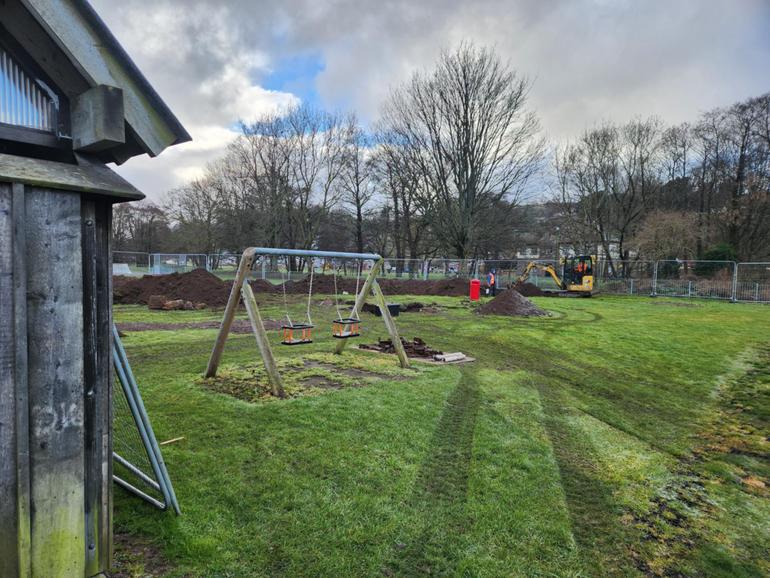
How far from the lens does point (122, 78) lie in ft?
6.93

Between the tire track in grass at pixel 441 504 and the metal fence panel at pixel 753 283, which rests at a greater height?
the metal fence panel at pixel 753 283

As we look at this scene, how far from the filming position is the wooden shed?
1.82 meters

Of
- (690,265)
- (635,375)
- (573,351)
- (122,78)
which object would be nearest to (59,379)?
(122,78)

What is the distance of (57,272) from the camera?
1946 mm

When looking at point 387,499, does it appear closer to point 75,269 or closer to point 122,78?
point 75,269

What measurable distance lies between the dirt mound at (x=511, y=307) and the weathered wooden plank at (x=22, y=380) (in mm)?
14736

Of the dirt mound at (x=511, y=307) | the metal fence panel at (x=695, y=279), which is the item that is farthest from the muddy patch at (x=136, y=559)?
the metal fence panel at (x=695, y=279)

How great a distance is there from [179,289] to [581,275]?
20869 mm

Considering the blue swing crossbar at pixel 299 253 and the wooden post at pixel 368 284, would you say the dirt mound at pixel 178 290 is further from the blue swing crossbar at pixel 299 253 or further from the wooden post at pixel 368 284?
the blue swing crossbar at pixel 299 253

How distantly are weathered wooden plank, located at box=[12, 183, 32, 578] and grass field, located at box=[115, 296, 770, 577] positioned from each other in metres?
0.67

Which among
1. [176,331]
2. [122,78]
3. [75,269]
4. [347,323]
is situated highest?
[122,78]

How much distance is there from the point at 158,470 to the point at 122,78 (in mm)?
2290

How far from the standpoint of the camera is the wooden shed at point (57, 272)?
1822mm

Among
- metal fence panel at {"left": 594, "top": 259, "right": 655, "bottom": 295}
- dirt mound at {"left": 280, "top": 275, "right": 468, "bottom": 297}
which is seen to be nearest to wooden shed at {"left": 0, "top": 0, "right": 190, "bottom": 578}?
dirt mound at {"left": 280, "top": 275, "right": 468, "bottom": 297}
